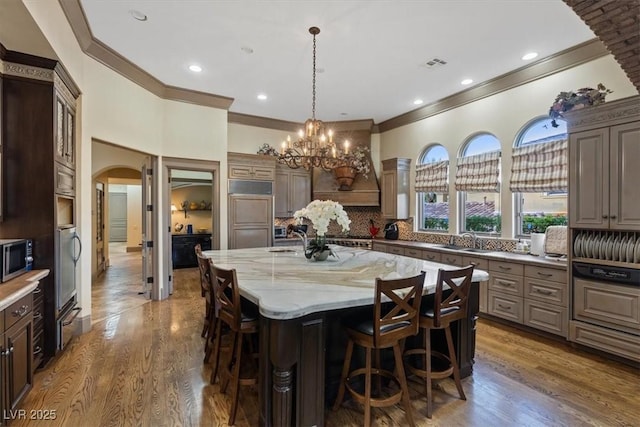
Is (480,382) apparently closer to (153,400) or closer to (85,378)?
(153,400)

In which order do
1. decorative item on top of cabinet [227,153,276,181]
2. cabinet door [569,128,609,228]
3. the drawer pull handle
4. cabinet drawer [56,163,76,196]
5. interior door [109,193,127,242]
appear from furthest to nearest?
1. interior door [109,193,127,242]
2. decorative item on top of cabinet [227,153,276,181]
3. cabinet door [569,128,609,228]
4. cabinet drawer [56,163,76,196]
5. the drawer pull handle

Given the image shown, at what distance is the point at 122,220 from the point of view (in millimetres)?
13570

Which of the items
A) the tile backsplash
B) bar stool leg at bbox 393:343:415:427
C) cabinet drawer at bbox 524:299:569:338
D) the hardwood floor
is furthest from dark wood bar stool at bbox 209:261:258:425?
the tile backsplash

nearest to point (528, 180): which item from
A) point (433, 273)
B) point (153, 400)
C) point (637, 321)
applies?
point (637, 321)

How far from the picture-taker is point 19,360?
2180mm

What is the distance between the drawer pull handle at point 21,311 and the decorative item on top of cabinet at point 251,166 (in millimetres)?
3600

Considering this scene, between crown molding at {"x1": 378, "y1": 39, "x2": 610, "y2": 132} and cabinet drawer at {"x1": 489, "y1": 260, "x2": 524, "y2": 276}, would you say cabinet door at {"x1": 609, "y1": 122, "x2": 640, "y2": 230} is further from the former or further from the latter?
crown molding at {"x1": 378, "y1": 39, "x2": 610, "y2": 132}

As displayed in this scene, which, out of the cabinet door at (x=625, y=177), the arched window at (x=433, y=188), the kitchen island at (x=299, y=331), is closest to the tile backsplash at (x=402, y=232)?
the arched window at (x=433, y=188)

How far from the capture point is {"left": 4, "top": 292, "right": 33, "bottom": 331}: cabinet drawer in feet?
6.63

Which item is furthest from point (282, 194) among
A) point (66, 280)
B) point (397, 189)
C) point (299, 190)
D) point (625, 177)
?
point (625, 177)

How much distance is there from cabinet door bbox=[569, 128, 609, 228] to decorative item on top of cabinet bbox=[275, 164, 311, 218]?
178 inches

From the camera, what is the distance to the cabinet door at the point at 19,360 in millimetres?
2041

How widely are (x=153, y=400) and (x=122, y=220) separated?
1339cm

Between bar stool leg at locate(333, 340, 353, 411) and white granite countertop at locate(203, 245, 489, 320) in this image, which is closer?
white granite countertop at locate(203, 245, 489, 320)
